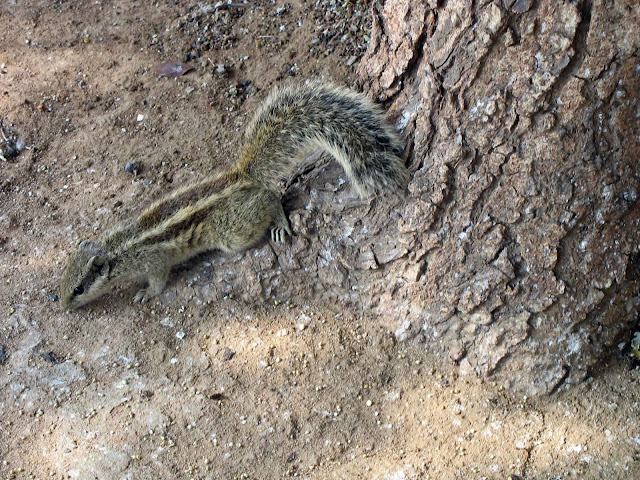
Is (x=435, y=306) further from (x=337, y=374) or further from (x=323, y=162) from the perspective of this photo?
(x=323, y=162)

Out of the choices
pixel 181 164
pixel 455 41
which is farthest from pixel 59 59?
pixel 455 41

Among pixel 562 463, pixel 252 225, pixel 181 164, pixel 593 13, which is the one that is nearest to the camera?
pixel 593 13

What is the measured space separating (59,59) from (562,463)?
16.0 feet

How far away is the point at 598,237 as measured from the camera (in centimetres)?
274

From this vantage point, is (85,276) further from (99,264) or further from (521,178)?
(521,178)

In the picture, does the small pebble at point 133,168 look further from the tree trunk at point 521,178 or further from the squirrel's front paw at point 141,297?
the tree trunk at point 521,178

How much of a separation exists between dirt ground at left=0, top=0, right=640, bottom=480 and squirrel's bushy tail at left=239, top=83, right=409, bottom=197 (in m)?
0.75

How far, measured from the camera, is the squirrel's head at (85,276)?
364cm

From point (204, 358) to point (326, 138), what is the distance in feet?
4.59

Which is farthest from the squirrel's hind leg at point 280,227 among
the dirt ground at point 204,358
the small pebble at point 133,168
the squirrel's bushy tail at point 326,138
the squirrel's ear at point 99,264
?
the small pebble at point 133,168

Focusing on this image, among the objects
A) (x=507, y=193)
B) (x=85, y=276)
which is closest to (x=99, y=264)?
(x=85, y=276)

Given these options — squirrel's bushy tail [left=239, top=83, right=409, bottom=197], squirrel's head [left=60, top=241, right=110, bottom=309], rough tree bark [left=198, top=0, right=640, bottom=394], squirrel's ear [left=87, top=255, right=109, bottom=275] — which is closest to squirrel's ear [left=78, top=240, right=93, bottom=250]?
squirrel's head [left=60, top=241, right=110, bottom=309]

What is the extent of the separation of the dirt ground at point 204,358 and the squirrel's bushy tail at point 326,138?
2.45 feet

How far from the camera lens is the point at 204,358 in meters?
3.33
